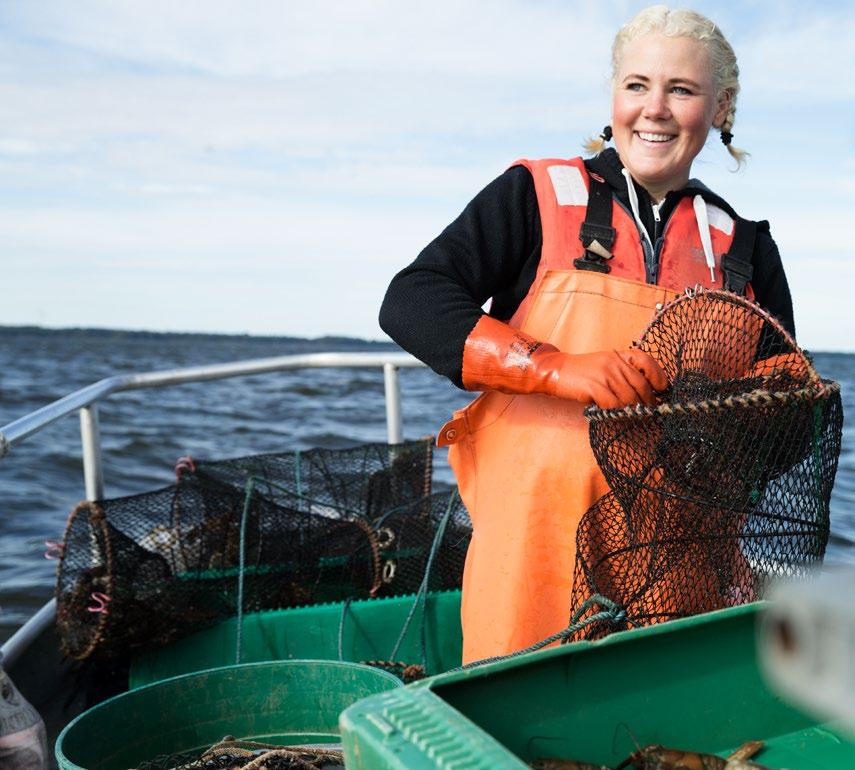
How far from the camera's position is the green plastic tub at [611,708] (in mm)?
1429

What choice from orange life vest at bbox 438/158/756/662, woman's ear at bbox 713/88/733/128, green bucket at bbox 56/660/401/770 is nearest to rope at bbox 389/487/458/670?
green bucket at bbox 56/660/401/770

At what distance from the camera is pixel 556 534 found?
8.38 feet

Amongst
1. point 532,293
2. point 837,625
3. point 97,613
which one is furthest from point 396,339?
point 837,625

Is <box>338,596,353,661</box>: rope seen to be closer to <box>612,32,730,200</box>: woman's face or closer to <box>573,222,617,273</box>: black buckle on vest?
<box>573,222,617,273</box>: black buckle on vest

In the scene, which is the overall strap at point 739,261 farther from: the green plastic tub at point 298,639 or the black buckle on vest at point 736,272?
the green plastic tub at point 298,639

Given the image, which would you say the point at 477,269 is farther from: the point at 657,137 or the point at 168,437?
the point at 168,437

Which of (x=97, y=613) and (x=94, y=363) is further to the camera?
(x=94, y=363)

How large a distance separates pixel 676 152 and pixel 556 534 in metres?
1.05

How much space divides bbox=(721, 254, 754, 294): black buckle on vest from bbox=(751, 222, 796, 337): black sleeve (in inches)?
3.5

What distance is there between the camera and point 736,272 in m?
2.73

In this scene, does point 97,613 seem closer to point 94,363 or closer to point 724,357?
point 724,357

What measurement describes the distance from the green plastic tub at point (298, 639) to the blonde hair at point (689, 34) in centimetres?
203

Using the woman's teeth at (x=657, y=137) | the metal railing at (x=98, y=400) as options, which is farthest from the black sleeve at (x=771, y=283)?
the metal railing at (x=98, y=400)

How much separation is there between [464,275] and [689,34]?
84 cm
